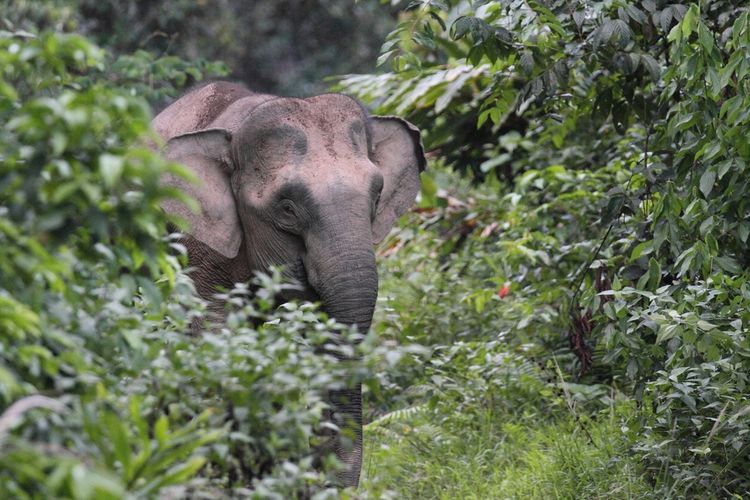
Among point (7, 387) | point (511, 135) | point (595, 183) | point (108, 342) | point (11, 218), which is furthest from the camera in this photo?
point (511, 135)

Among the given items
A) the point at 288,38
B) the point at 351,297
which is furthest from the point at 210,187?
the point at 288,38

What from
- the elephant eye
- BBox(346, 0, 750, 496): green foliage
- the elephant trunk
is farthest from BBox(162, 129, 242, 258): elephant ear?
BBox(346, 0, 750, 496): green foliage

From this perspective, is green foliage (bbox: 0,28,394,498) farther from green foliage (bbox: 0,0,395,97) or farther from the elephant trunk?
green foliage (bbox: 0,0,395,97)

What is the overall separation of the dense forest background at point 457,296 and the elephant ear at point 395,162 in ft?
1.64

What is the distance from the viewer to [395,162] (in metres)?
6.81

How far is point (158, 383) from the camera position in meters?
3.41

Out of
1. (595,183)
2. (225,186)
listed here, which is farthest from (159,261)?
(595,183)

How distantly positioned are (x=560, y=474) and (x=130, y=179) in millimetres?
3368

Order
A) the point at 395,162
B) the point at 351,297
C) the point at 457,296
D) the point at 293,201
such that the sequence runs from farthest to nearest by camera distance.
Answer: the point at 457,296, the point at 395,162, the point at 293,201, the point at 351,297

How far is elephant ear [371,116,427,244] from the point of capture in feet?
22.1

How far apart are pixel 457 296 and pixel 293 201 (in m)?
2.89

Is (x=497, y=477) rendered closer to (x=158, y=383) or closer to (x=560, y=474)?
(x=560, y=474)

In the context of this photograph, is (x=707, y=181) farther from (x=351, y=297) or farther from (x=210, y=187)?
(x=210, y=187)

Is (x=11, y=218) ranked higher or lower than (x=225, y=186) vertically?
higher
